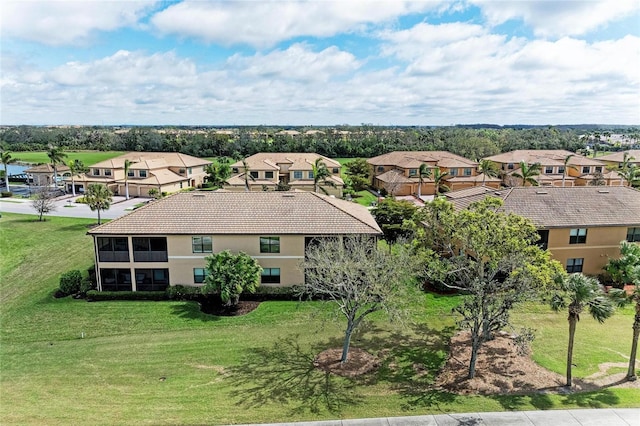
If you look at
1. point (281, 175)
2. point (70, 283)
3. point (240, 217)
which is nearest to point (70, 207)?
point (281, 175)

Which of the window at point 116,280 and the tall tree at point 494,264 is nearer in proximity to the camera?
the tall tree at point 494,264

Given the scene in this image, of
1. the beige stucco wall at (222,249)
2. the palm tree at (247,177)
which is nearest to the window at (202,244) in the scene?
the beige stucco wall at (222,249)

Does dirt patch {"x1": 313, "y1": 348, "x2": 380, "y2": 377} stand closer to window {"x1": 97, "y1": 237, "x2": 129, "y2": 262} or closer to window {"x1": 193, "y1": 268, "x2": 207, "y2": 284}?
window {"x1": 193, "y1": 268, "x2": 207, "y2": 284}

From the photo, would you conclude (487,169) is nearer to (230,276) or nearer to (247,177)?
(247,177)

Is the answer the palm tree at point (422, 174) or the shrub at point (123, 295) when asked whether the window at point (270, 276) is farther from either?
the palm tree at point (422, 174)

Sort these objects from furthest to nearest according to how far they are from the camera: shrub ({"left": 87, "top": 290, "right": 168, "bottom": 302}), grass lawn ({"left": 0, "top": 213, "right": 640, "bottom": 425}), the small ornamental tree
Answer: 1. shrub ({"left": 87, "top": 290, "right": 168, "bottom": 302})
2. the small ornamental tree
3. grass lawn ({"left": 0, "top": 213, "right": 640, "bottom": 425})

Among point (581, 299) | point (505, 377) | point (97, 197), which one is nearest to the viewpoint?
point (581, 299)

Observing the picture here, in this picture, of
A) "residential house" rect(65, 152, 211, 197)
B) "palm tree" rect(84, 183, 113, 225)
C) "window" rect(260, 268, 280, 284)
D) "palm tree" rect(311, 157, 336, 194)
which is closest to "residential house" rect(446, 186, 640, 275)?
"window" rect(260, 268, 280, 284)
